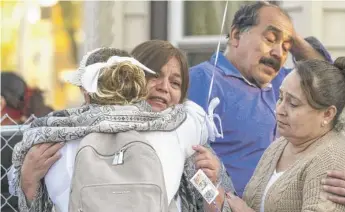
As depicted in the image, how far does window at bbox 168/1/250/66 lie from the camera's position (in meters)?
6.25

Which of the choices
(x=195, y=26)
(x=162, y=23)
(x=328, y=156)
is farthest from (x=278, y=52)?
(x=162, y=23)

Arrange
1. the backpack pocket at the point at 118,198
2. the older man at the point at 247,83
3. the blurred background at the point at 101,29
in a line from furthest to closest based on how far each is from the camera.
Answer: the blurred background at the point at 101,29 → the older man at the point at 247,83 → the backpack pocket at the point at 118,198

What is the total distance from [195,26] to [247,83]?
269cm

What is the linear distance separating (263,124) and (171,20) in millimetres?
2899

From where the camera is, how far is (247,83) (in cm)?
371

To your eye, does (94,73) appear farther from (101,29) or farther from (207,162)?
(101,29)

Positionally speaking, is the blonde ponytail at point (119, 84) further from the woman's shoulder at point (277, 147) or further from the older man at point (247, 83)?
the older man at point (247, 83)

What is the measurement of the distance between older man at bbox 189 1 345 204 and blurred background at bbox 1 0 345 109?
6.52 ft

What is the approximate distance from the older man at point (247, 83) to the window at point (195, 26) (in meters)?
2.42

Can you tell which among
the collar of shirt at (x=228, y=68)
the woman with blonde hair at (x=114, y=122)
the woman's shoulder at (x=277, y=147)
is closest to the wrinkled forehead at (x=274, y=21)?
the collar of shirt at (x=228, y=68)

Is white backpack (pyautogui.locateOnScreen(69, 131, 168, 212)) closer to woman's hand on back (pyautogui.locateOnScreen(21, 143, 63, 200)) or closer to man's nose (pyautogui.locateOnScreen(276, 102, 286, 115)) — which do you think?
woman's hand on back (pyautogui.locateOnScreen(21, 143, 63, 200))

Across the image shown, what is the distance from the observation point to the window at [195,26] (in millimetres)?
6246

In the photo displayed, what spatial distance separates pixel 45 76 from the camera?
7289 mm

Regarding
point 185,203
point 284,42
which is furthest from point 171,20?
point 185,203
